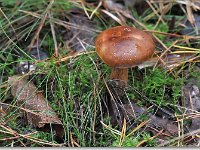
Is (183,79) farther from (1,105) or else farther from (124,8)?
(1,105)

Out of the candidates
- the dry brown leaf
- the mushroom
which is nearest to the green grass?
the dry brown leaf

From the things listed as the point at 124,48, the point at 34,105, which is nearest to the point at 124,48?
the point at 124,48

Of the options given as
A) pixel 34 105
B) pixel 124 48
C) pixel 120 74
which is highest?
pixel 124 48

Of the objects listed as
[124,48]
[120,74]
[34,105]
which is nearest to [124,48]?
[124,48]

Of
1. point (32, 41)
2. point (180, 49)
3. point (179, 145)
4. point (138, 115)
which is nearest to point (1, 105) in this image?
point (32, 41)

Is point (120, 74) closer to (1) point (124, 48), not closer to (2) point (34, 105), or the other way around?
(1) point (124, 48)

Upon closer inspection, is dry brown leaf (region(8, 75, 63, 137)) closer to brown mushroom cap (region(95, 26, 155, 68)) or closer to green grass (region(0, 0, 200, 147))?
green grass (region(0, 0, 200, 147))

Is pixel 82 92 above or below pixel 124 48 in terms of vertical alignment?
below

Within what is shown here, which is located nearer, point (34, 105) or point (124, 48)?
point (124, 48)
